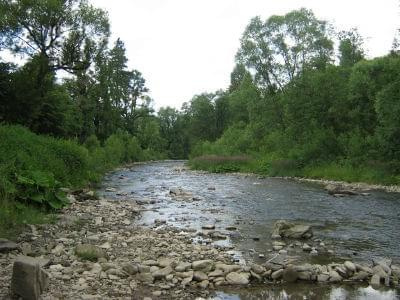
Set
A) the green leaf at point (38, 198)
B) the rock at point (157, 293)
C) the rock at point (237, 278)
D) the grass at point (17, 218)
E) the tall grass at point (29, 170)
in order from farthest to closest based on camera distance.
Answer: the green leaf at point (38, 198)
the tall grass at point (29, 170)
the grass at point (17, 218)
the rock at point (237, 278)
the rock at point (157, 293)

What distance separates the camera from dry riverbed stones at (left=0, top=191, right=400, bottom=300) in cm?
702

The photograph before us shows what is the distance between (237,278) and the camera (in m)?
8.22

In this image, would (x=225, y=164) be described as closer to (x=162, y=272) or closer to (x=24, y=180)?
(x=24, y=180)

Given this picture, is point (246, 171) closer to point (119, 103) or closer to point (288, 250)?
point (288, 250)

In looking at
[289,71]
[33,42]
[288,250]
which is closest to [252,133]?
[289,71]

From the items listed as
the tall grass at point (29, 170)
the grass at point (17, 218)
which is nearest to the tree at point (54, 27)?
the tall grass at point (29, 170)

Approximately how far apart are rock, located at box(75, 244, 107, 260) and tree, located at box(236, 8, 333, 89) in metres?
45.0

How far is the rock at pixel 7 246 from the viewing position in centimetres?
872

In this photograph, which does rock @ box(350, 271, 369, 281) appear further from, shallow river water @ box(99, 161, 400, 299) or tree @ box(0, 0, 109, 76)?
tree @ box(0, 0, 109, 76)

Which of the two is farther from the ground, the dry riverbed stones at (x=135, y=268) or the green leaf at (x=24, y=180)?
the green leaf at (x=24, y=180)

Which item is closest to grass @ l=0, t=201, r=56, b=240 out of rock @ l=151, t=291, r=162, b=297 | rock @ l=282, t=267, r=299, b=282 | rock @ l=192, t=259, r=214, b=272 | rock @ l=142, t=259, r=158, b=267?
rock @ l=142, t=259, r=158, b=267

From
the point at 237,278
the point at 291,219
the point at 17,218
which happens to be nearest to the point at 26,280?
the point at 237,278

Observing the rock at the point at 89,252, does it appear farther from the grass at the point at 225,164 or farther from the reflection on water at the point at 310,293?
the grass at the point at 225,164

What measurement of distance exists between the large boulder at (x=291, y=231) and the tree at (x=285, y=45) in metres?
40.8
